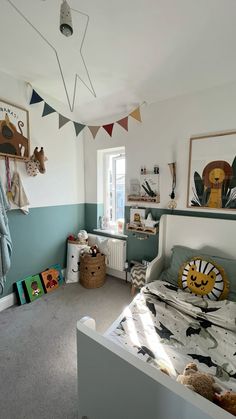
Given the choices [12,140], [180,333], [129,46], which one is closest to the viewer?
[180,333]

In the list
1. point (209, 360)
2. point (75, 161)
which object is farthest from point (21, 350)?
point (75, 161)

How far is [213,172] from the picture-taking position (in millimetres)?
1915

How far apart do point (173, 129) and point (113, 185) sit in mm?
1204

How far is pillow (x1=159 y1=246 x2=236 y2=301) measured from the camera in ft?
5.31

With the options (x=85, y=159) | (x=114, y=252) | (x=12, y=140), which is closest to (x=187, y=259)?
(x=114, y=252)

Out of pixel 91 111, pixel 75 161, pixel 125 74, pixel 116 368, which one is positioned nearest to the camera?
pixel 116 368

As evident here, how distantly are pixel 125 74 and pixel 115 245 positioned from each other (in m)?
2.06

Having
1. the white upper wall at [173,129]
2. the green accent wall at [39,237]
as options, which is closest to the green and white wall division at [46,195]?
the green accent wall at [39,237]

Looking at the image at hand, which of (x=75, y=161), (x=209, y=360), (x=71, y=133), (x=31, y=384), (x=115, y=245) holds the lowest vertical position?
(x=31, y=384)

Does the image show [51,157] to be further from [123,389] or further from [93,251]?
[123,389]

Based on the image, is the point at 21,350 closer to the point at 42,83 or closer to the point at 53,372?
the point at 53,372

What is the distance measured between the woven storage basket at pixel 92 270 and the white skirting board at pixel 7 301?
841 millimetres

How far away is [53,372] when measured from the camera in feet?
4.48

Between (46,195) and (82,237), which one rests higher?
(46,195)
